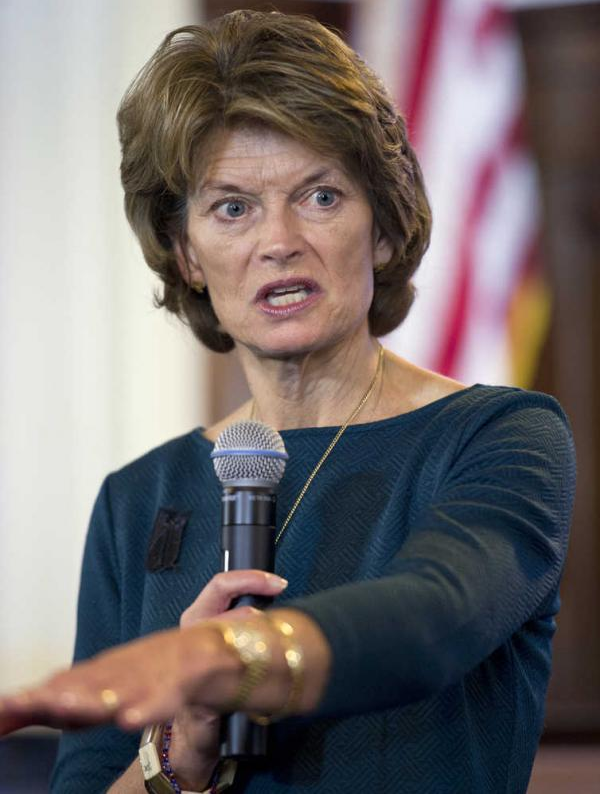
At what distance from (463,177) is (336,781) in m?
2.93

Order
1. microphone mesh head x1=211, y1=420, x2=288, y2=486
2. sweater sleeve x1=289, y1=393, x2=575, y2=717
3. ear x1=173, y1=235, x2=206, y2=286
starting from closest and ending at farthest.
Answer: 1. sweater sleeve x1=289, y1=393, x2=575, y2=717
2. microphone mesh head x1=211, y1=420, x2=288, y2=486
3. ear x1=173, y1=235, x2=206, y2=286

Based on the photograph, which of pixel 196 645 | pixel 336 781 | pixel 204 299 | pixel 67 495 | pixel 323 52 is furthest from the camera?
pixel 67 495

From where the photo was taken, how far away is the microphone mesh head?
1461 mm

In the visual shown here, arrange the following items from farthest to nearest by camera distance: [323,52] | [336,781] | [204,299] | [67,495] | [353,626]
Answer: [67,495] → [204,299] → [323,52] → [336,781] → [353,626]

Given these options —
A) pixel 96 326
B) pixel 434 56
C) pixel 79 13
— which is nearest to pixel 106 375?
pixel 96 326

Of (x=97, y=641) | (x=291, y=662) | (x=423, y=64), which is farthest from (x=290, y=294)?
(x=423, y=64)

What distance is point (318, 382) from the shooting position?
201 cm

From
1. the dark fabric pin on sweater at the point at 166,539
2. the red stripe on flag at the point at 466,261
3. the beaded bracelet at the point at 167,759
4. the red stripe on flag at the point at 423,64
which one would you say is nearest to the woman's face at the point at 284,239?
the dark fabric pin on sweater at the point at 166,539

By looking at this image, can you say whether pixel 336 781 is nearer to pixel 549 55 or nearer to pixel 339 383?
pixel 339 383

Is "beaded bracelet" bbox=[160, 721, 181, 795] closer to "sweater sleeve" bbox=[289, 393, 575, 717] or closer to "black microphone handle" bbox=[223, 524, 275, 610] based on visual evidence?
"black microphone handle" bbox=[223, 524, 275, 610]

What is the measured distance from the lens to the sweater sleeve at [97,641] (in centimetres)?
197

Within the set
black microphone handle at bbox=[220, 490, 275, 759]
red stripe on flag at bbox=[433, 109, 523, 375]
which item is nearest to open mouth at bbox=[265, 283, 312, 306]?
black microphone handle at bbox=[220, 490, 275, 759]

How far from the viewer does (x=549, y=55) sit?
4.41 metres

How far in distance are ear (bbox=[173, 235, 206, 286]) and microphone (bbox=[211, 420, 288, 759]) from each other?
698mm
